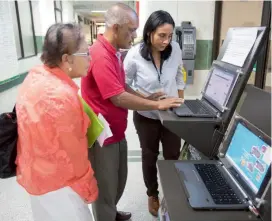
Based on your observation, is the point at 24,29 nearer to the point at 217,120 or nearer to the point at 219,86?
the point at 219,86

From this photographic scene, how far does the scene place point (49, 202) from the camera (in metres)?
1.18

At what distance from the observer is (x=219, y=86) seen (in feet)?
4.48

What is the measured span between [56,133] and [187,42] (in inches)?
89.7

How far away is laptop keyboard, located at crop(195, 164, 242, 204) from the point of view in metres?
0.91

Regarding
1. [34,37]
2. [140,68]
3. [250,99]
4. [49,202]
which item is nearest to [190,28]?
[140,68]

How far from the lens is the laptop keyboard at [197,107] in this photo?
53.2 inches

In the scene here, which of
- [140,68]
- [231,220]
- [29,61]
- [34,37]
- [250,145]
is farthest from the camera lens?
[34,37]

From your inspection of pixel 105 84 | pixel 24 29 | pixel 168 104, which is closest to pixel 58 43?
pixel 105 84

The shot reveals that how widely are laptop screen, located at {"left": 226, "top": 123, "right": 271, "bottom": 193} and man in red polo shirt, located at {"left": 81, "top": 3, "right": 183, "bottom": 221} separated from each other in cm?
42

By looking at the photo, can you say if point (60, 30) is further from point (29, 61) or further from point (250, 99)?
point (29, 61)

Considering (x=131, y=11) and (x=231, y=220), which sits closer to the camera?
(x=231, y=220)

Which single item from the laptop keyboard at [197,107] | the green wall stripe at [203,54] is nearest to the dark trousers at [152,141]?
the laptop keyboard at [197,107]

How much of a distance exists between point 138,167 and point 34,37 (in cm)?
308

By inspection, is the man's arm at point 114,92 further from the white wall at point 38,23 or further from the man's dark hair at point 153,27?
the white wall at point 38,23
